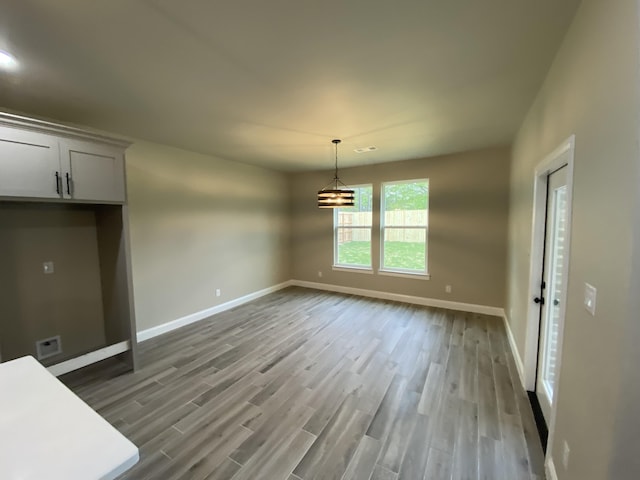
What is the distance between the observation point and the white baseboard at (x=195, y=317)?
3.82 metres

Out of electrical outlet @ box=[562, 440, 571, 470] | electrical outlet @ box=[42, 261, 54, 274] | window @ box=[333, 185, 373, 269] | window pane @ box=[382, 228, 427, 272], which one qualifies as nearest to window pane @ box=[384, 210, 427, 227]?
window pane @ box=[382, 228, 427, 272]

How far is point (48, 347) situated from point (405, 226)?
5.45m

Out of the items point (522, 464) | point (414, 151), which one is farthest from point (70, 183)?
point (414, 151)

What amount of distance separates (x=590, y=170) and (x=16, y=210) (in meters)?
4.53

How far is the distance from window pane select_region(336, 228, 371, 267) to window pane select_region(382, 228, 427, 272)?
1.40ft

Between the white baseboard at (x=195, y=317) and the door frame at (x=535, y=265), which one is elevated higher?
the door frame at (x=535, y=265)

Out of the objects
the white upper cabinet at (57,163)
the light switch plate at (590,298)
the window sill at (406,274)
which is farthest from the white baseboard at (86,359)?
the window sill at (406,274)

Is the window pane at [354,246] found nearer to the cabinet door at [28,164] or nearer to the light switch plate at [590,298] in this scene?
the light switch plate at [590,298]

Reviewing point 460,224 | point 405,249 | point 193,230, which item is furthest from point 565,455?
point 193,230

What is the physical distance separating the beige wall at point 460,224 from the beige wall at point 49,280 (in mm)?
4449

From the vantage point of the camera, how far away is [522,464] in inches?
72.4

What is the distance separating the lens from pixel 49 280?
2.92 m

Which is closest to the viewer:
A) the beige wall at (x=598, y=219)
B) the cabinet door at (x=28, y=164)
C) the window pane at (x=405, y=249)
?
the beige wall at (x=598, y=219)

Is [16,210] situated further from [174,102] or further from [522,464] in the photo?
[522,464]
